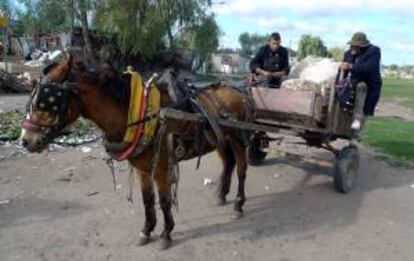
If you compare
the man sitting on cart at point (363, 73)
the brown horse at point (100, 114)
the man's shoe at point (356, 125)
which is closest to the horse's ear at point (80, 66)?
the brown horse at point (100, 114)

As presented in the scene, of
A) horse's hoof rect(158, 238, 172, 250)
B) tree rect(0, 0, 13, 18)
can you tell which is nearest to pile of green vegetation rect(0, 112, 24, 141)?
horse's hoof rect(158, 238, 172, 250)

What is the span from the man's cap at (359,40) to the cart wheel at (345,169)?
5.00ft

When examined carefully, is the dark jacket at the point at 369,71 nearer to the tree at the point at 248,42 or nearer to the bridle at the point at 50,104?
the bridle at the point at 50,104

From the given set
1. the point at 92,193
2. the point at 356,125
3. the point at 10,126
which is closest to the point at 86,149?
the point at 10,126

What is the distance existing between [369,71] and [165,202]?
3.95 m

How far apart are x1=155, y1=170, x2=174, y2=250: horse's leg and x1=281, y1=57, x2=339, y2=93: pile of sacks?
3.12 m

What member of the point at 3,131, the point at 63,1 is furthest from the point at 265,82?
the point at 63,1

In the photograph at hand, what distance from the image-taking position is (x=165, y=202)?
225 inches

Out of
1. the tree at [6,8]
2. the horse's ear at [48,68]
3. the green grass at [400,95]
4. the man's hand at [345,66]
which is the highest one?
the tree at [6,8]

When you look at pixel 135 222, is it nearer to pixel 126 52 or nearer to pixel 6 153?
pixel 6 153

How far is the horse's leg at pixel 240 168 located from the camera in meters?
6.94

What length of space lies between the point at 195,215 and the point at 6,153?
449 cm

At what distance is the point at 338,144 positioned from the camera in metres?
12.8

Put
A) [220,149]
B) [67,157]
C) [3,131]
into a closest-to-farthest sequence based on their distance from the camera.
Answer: [220,149]
[67,157]
[3,131]
